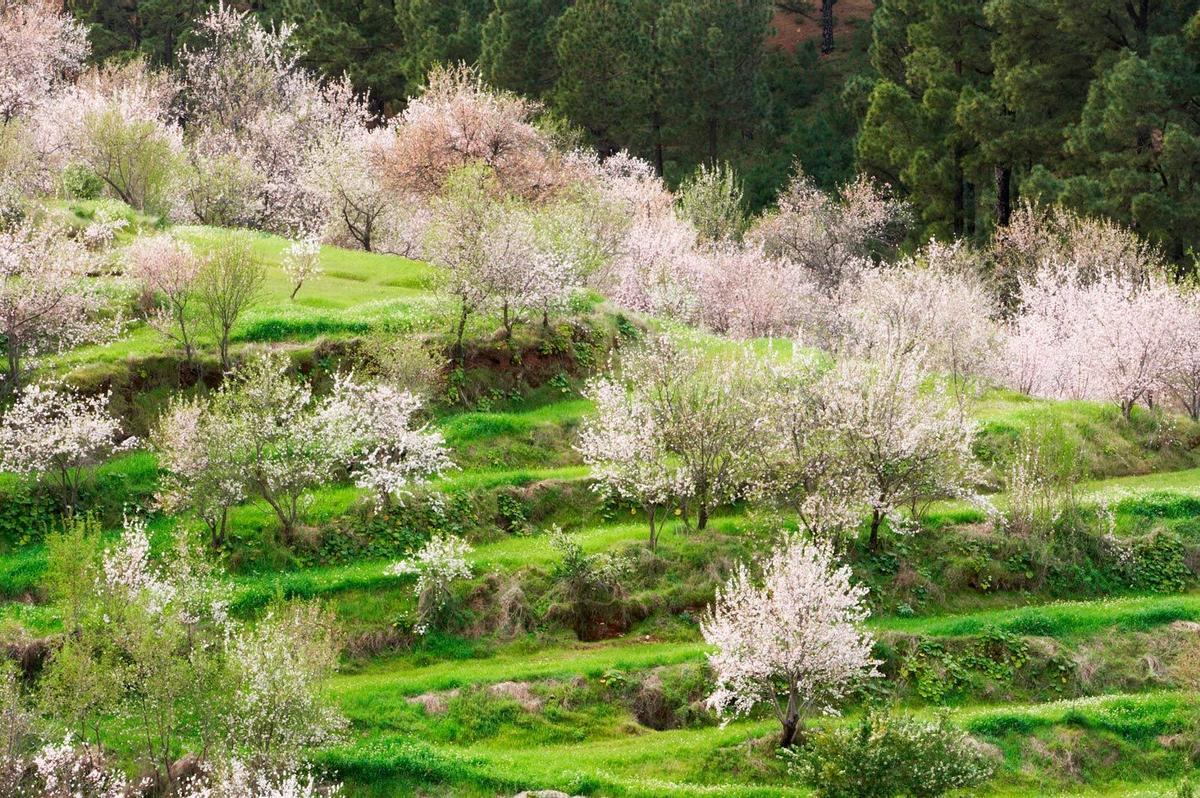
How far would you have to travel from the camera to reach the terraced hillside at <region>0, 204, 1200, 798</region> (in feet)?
96.8

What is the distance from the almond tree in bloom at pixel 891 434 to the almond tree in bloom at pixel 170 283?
862 inches

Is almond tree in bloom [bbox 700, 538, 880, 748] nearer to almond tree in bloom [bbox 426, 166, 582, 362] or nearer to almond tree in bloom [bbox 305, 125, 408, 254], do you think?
almond tree in bloom [bbox 426, 166, 582, 362]

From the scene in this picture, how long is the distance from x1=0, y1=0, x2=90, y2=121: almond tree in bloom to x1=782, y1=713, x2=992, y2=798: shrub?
174ft

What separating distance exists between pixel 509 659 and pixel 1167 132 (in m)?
44.9

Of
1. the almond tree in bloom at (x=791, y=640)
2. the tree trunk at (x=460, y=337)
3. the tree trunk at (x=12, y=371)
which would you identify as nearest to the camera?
the almond tree in bloom at (x=791, y=640)

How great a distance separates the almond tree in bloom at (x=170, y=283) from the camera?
136 ft

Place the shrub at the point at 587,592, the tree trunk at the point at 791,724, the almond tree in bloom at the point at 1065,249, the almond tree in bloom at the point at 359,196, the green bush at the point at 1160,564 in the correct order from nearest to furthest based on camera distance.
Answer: the tree trunk at the point at 791,724 → the shrub at the point at 587,592 → the green bush at the point at 1160,564 → the almond tree in bloom at the point at 1065,249 → the almond tree in bloom at the point at 359,196

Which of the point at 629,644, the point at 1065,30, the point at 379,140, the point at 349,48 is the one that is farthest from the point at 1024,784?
the point at 349,48

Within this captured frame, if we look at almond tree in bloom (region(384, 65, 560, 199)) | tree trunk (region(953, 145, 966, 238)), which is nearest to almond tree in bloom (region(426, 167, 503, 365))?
almond tree in bloom (region(384, 65, 560, 199))

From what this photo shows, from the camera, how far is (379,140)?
63.5 metres

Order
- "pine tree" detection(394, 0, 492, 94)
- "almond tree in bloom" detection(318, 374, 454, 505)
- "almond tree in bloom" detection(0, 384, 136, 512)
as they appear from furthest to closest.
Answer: "pine tree" detection(394, 0, 492, 94) < "almond tree in bloom" detection(318, 374, 454, 505) < "almond tree in bloom" detection(0, 384, 136, 512)

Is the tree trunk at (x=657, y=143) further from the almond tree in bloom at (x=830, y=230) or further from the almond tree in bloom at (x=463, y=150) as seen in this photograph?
the almond tree in bloom at (x=463, y=150)

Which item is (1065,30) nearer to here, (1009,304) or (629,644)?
(1009,304)

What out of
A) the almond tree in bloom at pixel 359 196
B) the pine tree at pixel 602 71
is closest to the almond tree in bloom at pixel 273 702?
the almond tree in bloom at pixel 359 196
